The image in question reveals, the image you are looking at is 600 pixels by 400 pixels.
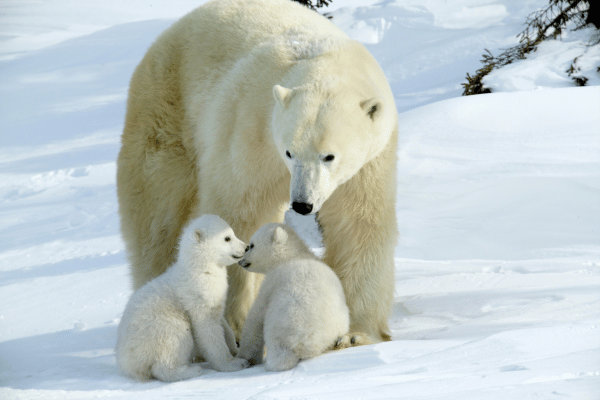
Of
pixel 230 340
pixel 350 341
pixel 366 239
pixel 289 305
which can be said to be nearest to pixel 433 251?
pixel 366 239

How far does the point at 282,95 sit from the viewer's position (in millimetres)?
3150

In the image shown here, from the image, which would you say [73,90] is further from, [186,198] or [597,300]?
[597,300]

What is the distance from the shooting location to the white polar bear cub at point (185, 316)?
Result: 3.07m

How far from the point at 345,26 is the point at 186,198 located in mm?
13902

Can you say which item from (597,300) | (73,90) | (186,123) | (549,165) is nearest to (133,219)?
(186,123)

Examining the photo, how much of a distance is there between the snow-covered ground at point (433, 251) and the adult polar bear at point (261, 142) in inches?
27.6

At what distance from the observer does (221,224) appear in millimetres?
3295

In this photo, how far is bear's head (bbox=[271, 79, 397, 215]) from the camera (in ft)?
9.83

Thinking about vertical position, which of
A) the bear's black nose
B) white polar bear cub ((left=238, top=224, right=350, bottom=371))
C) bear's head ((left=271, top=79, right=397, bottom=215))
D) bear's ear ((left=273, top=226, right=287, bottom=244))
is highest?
bear's head ((left=271, top=79, right=397, bottom=215))

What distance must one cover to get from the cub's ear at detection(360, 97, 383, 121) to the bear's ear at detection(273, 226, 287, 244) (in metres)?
0.78

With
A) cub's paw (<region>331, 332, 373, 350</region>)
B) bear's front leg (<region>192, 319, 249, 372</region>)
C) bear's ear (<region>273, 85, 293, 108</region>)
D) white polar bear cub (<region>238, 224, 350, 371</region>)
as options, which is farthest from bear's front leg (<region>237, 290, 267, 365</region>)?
bear's ear (<region>273, 85, 293, 108</region>)

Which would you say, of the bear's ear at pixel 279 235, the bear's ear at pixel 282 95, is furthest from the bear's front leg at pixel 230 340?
the bear's ear at pixel 282 95

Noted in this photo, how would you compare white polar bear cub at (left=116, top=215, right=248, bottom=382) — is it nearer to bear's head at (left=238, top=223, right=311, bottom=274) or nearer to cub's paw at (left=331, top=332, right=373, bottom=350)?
bear's head at (left=238, top=223, right=311, bottom=274)

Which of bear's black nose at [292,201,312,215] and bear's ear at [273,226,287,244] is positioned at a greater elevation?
bear's black nose at [292,201,312,215]
